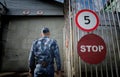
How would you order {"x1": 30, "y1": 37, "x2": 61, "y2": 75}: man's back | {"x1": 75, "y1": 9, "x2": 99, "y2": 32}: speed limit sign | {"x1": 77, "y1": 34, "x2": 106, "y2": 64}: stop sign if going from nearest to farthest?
{"x1": 77, "y1": 34, "x2": 106, "y2": 64}: stop sign
{"x1": 75, "y1": 9, "x2": 99, "y2": 32}: speed limit sign
{"x1": 30, "y1": 37, "x2": 61, "y2": 75}: man's back

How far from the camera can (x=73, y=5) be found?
3980 millimetres

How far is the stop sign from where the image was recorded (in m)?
Result: 2.60

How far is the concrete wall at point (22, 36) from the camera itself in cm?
838

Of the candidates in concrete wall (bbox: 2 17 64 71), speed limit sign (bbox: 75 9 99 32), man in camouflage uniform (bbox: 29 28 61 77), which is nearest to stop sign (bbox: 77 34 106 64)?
speed limit sign (bbox: 75 9 99 32)

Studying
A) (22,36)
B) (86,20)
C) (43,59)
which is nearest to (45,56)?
(43,59)

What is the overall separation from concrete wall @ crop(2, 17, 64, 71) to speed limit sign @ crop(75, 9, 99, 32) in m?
5.70

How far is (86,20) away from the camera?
2.86m

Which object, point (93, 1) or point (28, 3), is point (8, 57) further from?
point (93, 1)

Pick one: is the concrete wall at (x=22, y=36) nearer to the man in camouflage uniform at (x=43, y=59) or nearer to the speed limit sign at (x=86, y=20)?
the man in camouflage uniform at (x=43, y=59)

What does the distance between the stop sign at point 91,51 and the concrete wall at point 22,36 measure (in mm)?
5872

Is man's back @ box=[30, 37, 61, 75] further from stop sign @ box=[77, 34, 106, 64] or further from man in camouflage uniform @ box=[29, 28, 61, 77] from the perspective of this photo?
stop sign @ box=[77, 34, 106, 64]

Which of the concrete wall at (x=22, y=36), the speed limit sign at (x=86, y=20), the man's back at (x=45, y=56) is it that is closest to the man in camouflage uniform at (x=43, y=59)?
the man's back at (x=45, y=56)

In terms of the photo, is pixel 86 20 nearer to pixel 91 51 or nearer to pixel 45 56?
pixel 91 51

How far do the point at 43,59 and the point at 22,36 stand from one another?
17.1 feet
